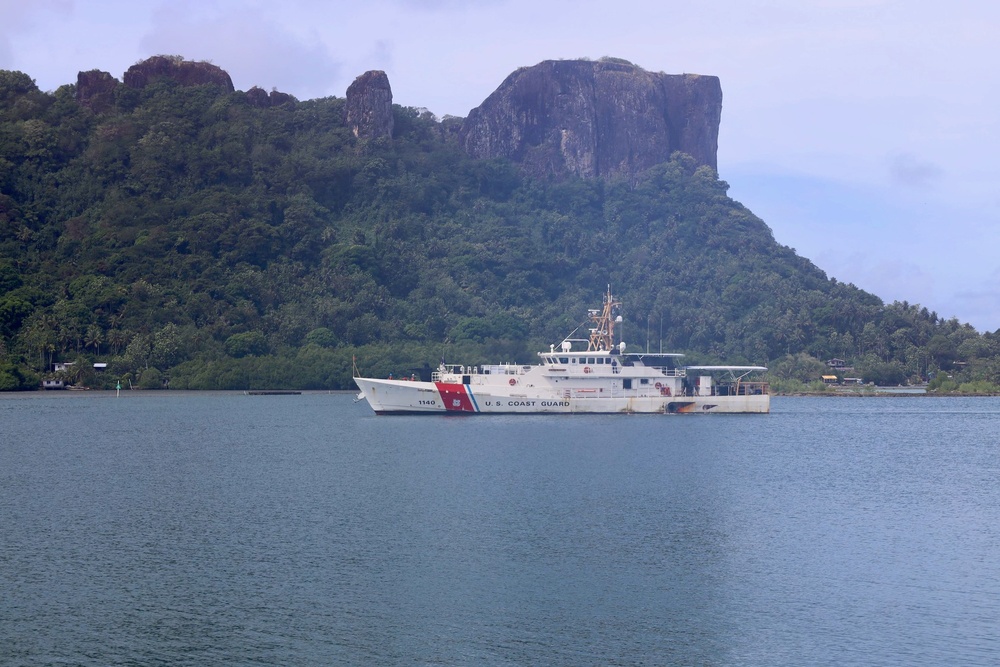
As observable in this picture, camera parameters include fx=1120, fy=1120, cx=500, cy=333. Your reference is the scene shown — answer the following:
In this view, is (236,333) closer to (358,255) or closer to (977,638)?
(358,255)

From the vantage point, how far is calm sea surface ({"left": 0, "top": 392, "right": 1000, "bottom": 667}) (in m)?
26.6

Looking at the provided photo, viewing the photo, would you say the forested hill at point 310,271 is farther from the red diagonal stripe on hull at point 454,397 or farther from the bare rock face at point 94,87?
the red diagonal stripe on hull at point 454,397

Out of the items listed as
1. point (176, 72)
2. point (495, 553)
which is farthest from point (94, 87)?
point (495, 553)

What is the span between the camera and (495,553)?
35.0 meters

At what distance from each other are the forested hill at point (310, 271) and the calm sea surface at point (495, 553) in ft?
212

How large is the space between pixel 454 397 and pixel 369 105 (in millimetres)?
125530

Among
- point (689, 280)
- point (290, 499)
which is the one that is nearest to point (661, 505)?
point (290, 499)

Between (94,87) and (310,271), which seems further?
(94,87)

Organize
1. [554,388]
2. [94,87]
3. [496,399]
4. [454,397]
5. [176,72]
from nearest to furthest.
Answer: [454,397]
[496,399]
[554,388]
[94,87]
[176,72]

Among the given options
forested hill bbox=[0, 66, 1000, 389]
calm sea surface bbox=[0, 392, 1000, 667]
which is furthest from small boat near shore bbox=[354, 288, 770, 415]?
forested hill bbox=[0, 66, 1000, 389]

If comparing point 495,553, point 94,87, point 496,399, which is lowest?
point 495,553

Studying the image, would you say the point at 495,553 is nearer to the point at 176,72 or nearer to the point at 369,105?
the point at 369,105

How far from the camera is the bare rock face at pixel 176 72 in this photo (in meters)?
194

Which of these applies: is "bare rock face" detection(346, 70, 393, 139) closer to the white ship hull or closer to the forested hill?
the forested hill
